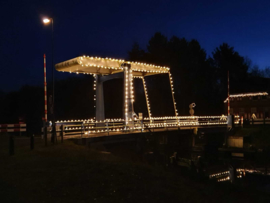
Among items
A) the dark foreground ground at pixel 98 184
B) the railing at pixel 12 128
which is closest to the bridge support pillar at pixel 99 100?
the railing at pixel 12 128

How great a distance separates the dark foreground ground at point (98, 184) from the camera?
8039 millimetres

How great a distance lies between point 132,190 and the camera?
8461 mm

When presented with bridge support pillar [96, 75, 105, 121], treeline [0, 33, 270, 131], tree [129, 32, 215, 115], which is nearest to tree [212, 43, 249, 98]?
treeline [0, 33, 270, 131]

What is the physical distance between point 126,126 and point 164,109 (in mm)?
23856

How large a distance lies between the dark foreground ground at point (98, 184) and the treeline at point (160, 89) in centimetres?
2425

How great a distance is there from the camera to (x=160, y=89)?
145 ft

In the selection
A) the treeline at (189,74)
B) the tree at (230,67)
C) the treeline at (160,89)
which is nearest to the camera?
the treeline at (160,89)

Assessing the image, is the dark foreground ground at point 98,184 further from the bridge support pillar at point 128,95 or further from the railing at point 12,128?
the railing at point 12,128

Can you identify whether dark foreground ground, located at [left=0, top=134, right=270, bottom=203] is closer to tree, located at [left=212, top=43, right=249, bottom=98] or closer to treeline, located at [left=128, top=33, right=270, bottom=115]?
treeline, located at [left=128, top=33, right=270, bottom=115]

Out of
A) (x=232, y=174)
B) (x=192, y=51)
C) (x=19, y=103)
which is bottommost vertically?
(x=232, y=174)

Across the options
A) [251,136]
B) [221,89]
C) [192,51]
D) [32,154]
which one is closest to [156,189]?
[32,154]

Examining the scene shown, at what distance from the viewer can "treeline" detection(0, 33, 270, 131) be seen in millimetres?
41062

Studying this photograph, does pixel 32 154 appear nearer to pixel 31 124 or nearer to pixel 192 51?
pixel 31 124

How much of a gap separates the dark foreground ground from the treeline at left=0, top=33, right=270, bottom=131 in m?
24.2
